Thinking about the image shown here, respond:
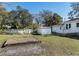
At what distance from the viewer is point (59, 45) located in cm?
629

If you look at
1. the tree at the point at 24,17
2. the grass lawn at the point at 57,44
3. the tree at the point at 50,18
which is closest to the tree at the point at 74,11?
the tree at the point at 50,18

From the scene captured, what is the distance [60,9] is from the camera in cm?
636

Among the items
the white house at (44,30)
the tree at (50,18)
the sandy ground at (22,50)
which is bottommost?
the sandy ground at (22,50)

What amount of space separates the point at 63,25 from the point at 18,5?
1.28 metres

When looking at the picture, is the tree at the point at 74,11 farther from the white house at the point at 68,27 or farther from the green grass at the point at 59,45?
the green grass at the point at 59,45

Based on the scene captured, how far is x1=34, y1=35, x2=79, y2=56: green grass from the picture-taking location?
6137 mm

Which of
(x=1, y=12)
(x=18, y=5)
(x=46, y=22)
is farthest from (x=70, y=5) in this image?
(x=1, y=12)

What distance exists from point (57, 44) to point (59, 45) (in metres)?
0.06

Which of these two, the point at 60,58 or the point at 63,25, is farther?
the point at 63,25

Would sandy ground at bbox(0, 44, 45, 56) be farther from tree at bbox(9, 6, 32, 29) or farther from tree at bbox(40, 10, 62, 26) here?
tree at bbox(40, 10, 62, 26)

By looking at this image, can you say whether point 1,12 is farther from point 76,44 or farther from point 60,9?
point 76,44

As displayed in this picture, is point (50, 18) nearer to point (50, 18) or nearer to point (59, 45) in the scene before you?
point (50, 18)

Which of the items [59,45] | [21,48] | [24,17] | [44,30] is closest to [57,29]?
[44,30]

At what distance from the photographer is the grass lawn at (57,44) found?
6.14 meters
